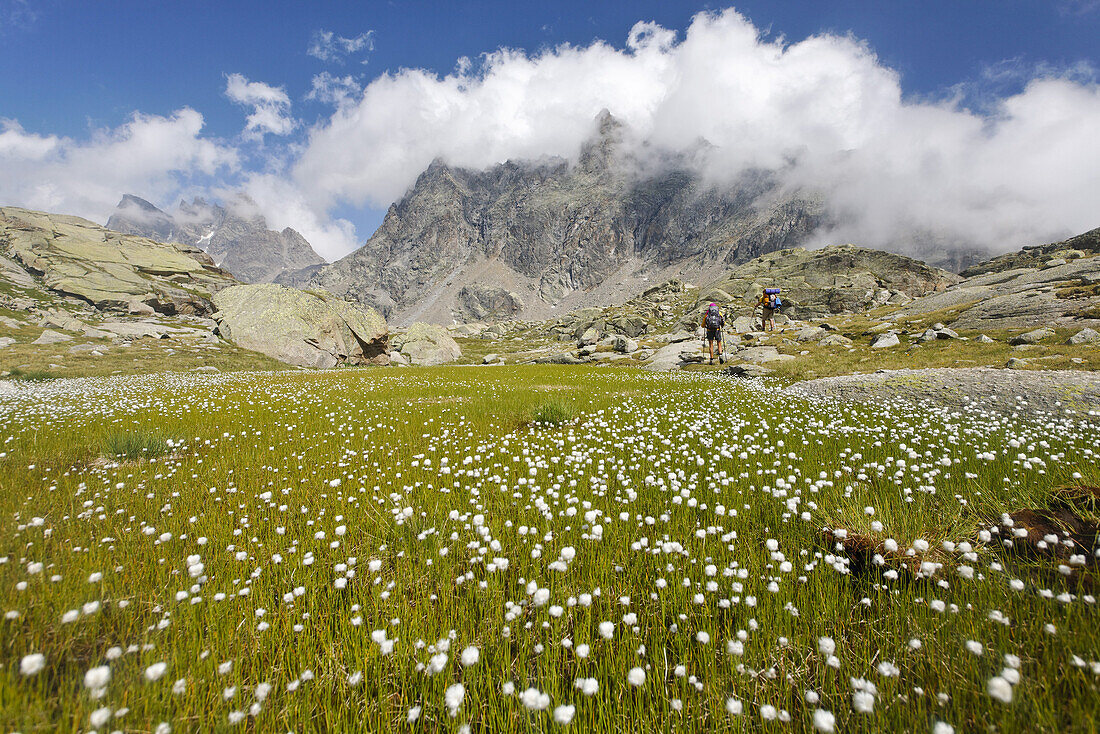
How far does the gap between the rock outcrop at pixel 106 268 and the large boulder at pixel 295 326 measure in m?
30.2

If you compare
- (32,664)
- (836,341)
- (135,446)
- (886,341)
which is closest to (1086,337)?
(886,341)

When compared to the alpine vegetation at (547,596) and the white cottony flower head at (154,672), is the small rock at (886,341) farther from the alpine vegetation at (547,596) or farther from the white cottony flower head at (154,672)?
the white cottony flower head at (154,672)

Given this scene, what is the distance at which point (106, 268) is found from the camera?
8112 centimetres

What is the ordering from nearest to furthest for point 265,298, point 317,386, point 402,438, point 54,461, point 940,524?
point 940,524 < point 54,461 < point 402,438 < point 317,386 < point 265,298

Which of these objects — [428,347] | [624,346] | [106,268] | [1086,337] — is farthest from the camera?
[106,268]

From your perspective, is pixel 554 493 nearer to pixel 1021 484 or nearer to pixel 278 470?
pixel 278 470

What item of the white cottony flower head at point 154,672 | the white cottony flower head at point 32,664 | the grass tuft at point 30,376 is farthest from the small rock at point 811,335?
the grass tuft at point 30,376

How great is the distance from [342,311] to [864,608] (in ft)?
150

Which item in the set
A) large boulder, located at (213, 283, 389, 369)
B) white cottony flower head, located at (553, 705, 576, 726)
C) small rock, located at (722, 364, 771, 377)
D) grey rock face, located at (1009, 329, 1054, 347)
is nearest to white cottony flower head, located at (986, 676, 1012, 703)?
white cottony flower head, located at (553, 705, 576, 726)

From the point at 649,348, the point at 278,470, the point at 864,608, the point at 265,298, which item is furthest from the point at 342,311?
the point at 864,608

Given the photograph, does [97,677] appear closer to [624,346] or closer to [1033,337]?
[1033,337]

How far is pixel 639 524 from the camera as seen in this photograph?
390 cm

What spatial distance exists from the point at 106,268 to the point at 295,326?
84.8 meters

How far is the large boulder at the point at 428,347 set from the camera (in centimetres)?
5674
